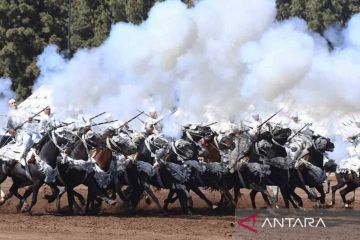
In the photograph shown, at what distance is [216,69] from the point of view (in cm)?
2881

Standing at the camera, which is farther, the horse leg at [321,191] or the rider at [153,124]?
the horse leg at [321,191]

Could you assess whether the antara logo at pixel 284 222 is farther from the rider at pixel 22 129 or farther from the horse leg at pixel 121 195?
the rider at pixel 22 129

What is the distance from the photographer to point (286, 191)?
2377cm

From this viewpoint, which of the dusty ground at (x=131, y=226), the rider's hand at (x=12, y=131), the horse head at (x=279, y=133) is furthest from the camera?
the rider's hand at (x=12, y=131)

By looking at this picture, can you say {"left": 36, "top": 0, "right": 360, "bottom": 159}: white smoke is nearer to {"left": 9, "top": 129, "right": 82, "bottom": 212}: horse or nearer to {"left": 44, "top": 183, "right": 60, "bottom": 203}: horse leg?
{"left": 44, "top": 183, "right": 60, "bottom": 203}: horse leg

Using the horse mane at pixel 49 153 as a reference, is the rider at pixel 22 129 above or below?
above

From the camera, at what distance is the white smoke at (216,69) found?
26828 millimetres

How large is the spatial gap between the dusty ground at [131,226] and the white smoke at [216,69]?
183 inches

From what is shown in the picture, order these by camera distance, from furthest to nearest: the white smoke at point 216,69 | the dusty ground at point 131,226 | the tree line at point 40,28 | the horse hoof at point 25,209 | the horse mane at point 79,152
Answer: the tree line at point 40,28 → the white smoke at point 216,69 → the horse hoof at point 25,209 → the horse mane at point 79,152 → the dusty ground at point 131,226

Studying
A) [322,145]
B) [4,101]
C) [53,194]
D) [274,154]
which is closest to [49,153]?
[53,194]

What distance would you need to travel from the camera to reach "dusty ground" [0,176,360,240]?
18.5 m

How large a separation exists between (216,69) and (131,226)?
9601 mm

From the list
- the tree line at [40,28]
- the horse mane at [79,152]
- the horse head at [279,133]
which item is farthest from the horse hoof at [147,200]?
the tree line at [40,28]

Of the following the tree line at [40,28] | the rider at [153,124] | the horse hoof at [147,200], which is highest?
the tree line at [40,28]
